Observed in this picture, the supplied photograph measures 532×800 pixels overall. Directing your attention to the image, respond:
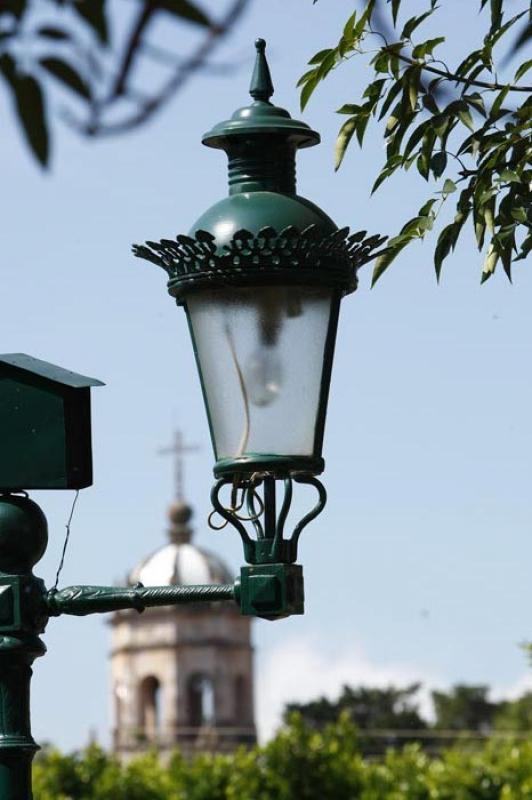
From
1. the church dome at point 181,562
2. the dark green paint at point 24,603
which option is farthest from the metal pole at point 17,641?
the church dome at point 181,562

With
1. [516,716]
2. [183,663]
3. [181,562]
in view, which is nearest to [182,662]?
[183,663]

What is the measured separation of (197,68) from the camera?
247 cm

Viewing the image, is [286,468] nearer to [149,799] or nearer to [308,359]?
[308,359]

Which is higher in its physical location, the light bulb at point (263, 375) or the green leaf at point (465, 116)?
the green leaf at point (465, 116)

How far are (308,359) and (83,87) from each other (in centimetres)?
226

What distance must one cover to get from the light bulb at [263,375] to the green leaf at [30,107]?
2.20 m

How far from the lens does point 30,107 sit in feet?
8.46

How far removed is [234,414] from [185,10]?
2350 mm

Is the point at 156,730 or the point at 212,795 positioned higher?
the point at 156,730

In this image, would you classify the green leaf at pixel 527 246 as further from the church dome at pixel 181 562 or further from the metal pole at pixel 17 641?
the church dome at pixel 181 562

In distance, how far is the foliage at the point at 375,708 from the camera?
276ft

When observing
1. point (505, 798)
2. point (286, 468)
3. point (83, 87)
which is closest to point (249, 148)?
point (286, 468)

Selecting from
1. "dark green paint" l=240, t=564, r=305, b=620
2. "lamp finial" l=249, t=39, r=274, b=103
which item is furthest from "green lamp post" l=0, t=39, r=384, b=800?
"lamp finial" l=249, t=39, r=274, b=103

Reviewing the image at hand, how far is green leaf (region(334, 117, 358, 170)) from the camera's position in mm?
5910
